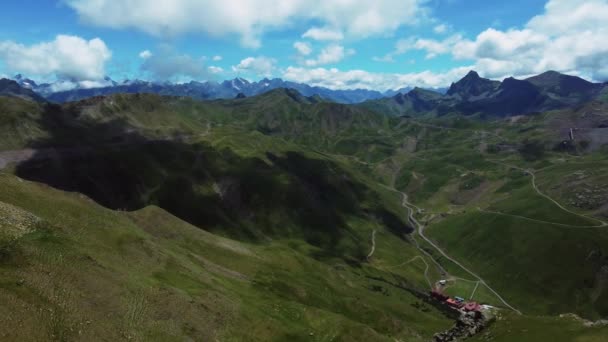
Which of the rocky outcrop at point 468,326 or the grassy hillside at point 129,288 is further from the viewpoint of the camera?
the rocky outcrop at point 468,326

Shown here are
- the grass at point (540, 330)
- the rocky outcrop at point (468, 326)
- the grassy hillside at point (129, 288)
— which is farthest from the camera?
the rocky outcrop at point (468, 326)

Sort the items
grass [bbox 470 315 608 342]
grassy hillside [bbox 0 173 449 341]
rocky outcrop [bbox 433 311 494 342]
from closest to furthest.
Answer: grassy hillside [bbox 0 173 449 341] → grass [bbox 470 315 608 342] → rocky outcrop [bbox 433 311 494 342]

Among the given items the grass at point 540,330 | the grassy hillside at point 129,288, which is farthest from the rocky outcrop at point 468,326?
the grassy hillside at point 129,288

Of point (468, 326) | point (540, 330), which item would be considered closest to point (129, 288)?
point (468, 326)

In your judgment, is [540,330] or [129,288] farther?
[129,288]

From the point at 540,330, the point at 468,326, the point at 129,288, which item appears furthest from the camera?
the point at 468,326

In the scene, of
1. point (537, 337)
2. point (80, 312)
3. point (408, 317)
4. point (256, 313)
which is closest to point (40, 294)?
point (80, 312)

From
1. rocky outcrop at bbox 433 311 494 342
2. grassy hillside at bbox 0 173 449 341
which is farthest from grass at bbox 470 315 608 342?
grassy hillside at bbox 0 173 449 341

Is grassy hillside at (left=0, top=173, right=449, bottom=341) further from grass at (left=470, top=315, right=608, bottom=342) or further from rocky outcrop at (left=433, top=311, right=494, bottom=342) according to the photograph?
grass at (left=470, top=315, right=608, bottom=342)

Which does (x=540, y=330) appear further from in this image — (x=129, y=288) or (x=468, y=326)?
(x=129, y=288)

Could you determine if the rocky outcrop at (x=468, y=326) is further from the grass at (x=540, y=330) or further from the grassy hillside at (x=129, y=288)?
the grassy hillside at (x=129, y=288)

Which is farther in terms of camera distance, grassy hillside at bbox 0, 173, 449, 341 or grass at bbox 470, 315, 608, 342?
grass at bbox 470, 315, 608, 342

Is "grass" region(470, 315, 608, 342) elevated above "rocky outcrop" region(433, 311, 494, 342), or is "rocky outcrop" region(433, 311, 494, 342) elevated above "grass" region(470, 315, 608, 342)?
"grass" region(470, 315, 608, 342)

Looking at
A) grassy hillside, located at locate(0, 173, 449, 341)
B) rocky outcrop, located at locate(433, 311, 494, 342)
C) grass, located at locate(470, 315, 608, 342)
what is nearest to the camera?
grassy hillside, located at locate(0, 173, 449, 341)
